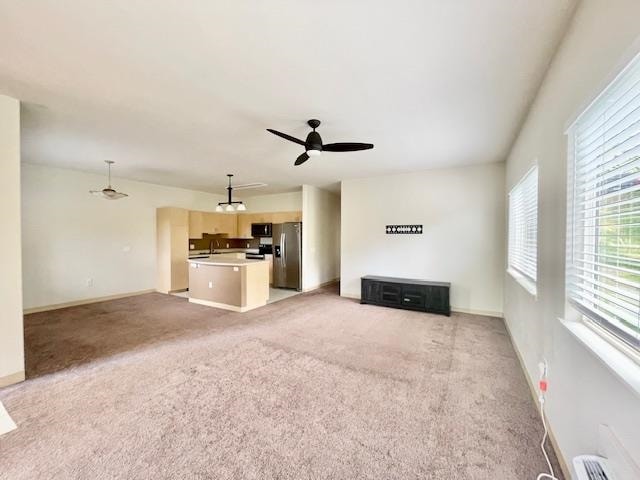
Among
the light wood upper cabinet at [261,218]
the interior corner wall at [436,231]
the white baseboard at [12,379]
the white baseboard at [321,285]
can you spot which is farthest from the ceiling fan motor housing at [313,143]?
the light wood upper cabinet at [261,218]

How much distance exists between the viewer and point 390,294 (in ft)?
16.6

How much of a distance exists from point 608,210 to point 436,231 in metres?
3.90

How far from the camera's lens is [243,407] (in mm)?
2146

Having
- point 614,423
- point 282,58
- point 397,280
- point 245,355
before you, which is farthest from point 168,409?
point 397,280

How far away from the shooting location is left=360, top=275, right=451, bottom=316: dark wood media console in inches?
183

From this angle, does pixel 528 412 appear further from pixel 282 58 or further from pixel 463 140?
pixel 282 58

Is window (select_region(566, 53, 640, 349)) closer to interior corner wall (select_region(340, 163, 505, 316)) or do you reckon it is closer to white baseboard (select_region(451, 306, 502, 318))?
interior corner wall (select_region(340, 163, 505, 316))

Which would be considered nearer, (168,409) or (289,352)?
(168,409)

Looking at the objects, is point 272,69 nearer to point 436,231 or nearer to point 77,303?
point 436,231

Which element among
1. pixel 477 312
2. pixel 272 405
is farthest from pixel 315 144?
pixel 477 312

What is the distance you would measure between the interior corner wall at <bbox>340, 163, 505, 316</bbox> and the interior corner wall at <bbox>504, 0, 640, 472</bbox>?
88.4 inches

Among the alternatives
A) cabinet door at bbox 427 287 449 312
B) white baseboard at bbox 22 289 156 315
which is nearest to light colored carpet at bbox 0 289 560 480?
cabinet door at bbox 427 287 449 312

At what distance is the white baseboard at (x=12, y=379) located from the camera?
2.45m

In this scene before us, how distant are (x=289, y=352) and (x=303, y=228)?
3.89 metres
